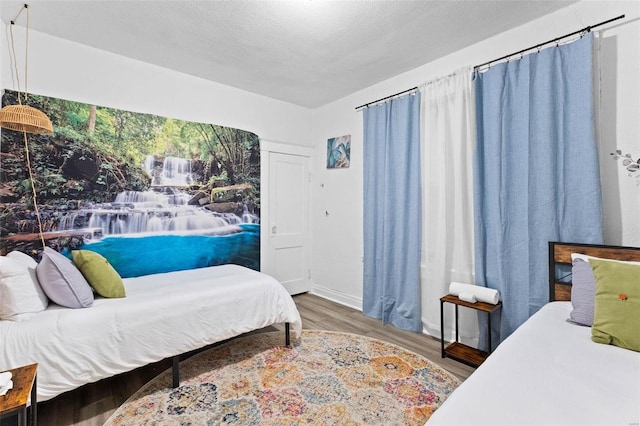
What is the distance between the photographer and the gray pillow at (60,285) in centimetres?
201

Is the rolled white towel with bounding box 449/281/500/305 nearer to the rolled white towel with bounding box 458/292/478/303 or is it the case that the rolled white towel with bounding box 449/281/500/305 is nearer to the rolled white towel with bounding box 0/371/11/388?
the rolled white towel with bounding box 458/292/478/303

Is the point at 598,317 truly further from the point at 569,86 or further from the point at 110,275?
the point at 110,275

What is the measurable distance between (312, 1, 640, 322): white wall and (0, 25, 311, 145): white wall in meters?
0.92

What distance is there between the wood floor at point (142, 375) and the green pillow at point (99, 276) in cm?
68

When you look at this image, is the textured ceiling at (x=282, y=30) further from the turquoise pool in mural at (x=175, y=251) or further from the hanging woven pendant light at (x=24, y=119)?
the turquoise pool in mural at (x=175, y=251)

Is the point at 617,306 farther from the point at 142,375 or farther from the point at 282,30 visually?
the point at 142,375

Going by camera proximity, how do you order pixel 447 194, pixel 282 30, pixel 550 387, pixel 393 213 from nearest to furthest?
Result: pixel 550 387
pixel 282 30
pixel 447 194
pixel 393 213

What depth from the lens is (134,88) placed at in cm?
318

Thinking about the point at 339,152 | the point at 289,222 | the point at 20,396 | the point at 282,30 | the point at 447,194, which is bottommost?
the point at 20,396

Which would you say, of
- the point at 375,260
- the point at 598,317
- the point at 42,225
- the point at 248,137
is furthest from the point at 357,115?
the point at 42,225

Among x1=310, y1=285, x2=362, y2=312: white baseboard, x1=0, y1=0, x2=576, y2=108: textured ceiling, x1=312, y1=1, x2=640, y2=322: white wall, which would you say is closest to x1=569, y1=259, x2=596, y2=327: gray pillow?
x1=312, y1=1, x2=640, y2=322: white wall

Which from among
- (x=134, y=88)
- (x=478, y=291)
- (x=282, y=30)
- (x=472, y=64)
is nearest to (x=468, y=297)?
(x=478, y=291)

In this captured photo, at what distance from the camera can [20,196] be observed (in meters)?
2.57

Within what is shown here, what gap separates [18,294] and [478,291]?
324 cm
